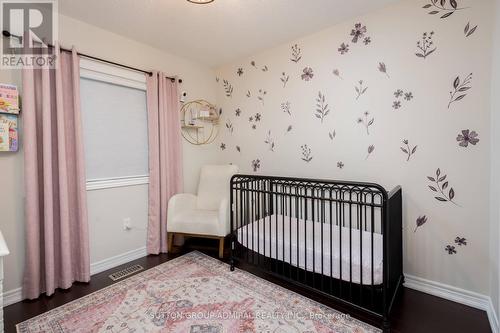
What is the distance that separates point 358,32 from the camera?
7.06 ft

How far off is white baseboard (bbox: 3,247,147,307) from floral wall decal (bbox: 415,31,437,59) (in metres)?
3.10

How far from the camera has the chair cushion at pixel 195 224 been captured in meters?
2.53

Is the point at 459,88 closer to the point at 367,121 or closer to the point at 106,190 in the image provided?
the point at 367,121

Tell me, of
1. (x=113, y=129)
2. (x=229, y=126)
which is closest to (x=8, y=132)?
(x=113, y=129)

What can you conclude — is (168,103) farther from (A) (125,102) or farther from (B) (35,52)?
(B) (35,52)

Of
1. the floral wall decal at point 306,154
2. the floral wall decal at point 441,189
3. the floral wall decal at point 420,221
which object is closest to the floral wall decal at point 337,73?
the floral wall decal at point 306,154

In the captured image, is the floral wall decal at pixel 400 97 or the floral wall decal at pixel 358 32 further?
the floral wall decal at pixel 358 32

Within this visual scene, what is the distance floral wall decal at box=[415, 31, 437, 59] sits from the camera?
1824 millimetres

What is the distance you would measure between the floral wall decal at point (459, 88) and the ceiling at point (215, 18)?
2.71ft

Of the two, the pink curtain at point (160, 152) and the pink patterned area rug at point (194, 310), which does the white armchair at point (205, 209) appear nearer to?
the pink curtain at point (160, 152)

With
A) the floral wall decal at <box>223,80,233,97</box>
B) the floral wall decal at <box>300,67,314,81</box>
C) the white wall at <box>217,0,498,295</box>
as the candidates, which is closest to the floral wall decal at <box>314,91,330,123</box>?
the white wall at <box>217,0,498,295</box>

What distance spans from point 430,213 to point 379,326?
3.03 feet

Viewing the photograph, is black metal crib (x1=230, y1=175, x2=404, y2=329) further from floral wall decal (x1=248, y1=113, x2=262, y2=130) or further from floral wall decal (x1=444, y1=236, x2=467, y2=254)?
floral wall decal (x1=248, y1=113, x2=262, y2=130)

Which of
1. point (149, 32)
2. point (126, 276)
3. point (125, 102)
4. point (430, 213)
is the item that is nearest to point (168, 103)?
point (125, 102)
